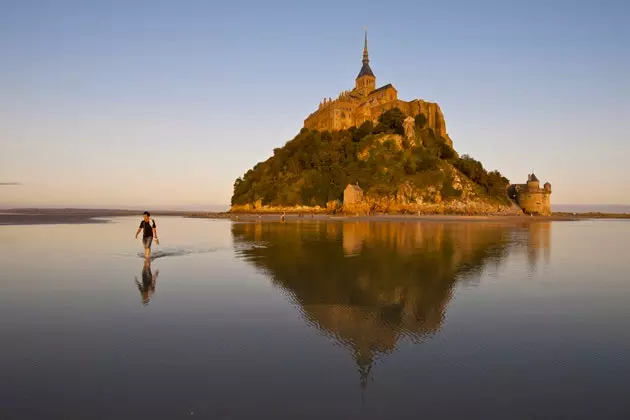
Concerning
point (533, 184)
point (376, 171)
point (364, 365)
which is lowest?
point (364, 365)

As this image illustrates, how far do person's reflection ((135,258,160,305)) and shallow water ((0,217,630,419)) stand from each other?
0.09 metres

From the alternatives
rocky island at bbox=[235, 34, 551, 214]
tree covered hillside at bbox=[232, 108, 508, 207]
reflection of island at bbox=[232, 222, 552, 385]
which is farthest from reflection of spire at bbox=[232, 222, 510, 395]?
tree covered hillside at bbox=[232, 108, 508, 207]

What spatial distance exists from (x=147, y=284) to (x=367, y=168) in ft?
283

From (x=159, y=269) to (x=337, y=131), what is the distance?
96816 mm

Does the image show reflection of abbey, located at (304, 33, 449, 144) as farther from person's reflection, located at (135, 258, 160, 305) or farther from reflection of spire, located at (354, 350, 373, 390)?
reflection of spire, located at (354, 350, 373, 390)

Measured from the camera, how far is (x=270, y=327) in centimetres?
750

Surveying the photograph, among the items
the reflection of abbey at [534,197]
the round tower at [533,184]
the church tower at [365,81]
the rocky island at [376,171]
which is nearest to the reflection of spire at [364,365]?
the rocky island at [376,171]

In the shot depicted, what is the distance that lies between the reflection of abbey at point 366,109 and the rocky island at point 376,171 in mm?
275

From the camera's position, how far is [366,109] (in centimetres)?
10962

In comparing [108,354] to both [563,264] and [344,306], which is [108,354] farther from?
[563,264]

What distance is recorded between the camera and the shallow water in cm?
457

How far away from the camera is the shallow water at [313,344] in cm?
457

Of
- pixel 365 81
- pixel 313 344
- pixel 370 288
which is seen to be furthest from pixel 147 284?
pixel 365 81

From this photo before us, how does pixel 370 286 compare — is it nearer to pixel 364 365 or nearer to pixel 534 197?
pixel 364 365
